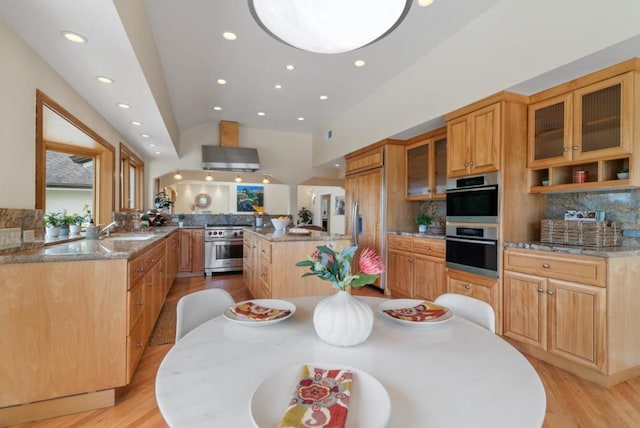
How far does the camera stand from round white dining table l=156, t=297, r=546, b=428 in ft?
2.06

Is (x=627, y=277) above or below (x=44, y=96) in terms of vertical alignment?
below

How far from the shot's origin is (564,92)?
248 centimetres

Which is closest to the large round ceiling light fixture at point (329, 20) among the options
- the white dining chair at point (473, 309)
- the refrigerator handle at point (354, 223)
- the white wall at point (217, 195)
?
the white dining chair at point (473, 309)

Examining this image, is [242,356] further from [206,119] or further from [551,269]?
[206,119]

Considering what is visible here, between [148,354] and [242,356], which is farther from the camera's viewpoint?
[148,354]

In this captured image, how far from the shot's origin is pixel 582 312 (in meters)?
2.15

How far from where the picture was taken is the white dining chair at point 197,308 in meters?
1.33

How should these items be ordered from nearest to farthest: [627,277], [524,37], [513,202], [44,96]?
1. [627,277]
2. [44,96]
3. [524,37]
4. [513,202]

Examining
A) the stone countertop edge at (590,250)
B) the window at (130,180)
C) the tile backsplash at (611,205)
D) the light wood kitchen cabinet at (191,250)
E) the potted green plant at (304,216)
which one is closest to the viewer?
the stone countertop edge at (590,250)

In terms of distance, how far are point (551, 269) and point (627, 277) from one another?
42 centimetres

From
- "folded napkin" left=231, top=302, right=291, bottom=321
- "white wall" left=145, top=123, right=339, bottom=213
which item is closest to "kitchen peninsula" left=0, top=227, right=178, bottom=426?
"folded napkin" left=231, top=302, right=291, bottom=321

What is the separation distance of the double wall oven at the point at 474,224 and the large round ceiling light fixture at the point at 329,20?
6.98ft

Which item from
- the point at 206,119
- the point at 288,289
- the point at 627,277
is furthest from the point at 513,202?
the point at 206,119

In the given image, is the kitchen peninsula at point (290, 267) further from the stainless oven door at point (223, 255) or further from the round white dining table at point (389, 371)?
the stainless oven door at point (223, 255)
